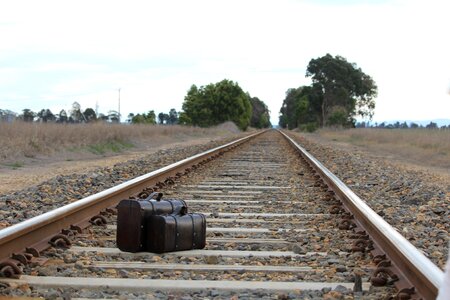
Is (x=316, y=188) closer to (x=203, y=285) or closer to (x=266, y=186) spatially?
(x=266, y=186)

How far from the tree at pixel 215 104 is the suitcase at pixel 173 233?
3049 inches

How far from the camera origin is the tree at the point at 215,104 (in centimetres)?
8300

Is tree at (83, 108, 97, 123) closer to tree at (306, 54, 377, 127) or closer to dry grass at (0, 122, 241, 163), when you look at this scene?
dry grass at (0, 122, 241, 163)

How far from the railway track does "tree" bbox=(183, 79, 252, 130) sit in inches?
2996

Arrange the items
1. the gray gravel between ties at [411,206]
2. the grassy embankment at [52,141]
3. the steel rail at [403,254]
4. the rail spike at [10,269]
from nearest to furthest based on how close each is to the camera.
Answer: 1. the steel rail at [403,254]
2. the rail spike at [10,269]
3. the gray gravel between ties at [411,206]
4. the grassy embankment at [52,141]

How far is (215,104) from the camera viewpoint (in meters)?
85.2

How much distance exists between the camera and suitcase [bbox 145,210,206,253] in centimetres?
452

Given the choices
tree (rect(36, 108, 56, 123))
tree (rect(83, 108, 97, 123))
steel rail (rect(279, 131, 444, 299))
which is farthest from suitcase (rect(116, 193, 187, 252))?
tree (rect(83, 108, 97, 123))

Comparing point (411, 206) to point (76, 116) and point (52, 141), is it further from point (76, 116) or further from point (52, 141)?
point (76, 116)

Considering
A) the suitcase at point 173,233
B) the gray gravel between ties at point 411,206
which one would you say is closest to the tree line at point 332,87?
the gray gravel between ties at point 411,206

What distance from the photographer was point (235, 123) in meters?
85.8

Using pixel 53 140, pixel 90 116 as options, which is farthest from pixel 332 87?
pixel 53 140

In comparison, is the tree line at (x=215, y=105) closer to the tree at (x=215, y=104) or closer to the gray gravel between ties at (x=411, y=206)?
the tree at (x=215, y=104)

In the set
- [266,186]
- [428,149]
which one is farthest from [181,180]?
[428,149]
